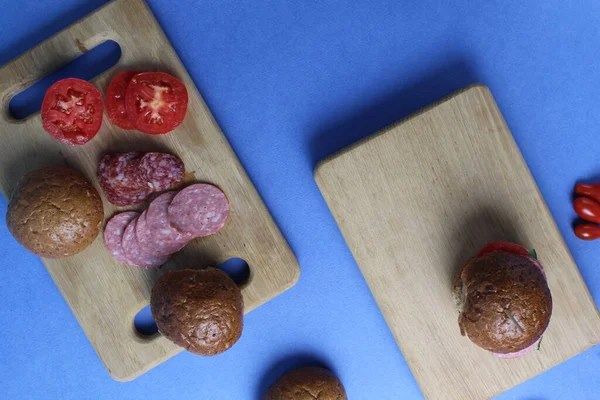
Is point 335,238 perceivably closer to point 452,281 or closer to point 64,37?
point 452,281

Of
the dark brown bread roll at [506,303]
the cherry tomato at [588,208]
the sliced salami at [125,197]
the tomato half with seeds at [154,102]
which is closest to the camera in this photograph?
the dark brown bread roll at [506,303]

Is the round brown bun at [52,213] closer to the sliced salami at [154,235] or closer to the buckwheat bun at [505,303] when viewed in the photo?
the sliced salami at [154,235]

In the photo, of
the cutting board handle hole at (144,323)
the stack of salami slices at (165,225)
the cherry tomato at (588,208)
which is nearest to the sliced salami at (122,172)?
the stack of salami slices at (165,225)

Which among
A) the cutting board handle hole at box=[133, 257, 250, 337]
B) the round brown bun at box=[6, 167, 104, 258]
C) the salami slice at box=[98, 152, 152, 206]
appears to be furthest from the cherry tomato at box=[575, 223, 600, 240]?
the round brown bun at box=[6, 167, 104, 258]

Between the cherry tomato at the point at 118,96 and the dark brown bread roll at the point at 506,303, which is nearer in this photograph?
the dark brown bread roll at the point at 506,303

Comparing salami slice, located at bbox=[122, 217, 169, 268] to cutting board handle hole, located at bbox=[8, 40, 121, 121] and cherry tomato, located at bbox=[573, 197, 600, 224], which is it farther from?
cherry tomato, located at bbox=[573, 197, 600, 224]

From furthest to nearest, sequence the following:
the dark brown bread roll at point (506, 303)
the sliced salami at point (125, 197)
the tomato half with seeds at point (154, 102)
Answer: the sliced salami at point (125, 197)
the tomato half with seeds at point (154, 102)
the dark brown bread roll at point (506, 303)

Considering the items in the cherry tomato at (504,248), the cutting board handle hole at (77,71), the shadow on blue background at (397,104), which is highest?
the cutting board handle hole at (77,71)

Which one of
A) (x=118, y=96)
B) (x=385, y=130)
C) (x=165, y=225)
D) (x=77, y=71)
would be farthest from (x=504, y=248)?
(x=77, y=71)
